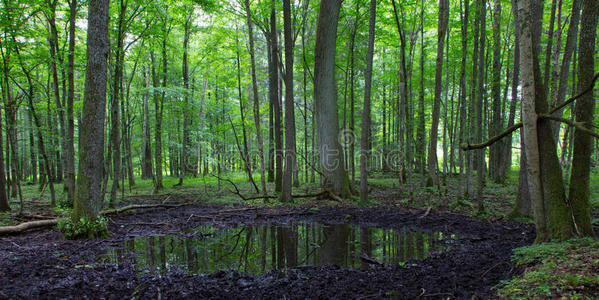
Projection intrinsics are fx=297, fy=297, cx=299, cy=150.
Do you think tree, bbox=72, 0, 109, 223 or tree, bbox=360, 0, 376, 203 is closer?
tree, bbox=72, 0, 109, 223

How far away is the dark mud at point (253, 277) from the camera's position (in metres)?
3.77

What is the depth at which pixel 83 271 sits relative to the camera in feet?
15.0

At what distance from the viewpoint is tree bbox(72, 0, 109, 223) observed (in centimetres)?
637

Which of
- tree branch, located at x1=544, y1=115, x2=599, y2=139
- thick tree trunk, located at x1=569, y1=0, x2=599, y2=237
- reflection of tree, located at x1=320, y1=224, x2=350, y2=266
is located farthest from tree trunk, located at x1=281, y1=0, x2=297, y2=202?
tree branch, located at x1=544, y1=115, x2=599, y2=139

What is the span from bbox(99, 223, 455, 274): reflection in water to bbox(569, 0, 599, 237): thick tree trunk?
223cm

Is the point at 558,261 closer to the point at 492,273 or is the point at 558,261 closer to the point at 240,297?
the point at 492,273

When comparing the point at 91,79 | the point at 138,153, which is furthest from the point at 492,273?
the point at 138,153

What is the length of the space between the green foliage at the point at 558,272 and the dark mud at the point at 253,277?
0.27 metres

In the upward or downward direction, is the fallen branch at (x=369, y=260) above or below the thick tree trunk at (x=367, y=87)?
below

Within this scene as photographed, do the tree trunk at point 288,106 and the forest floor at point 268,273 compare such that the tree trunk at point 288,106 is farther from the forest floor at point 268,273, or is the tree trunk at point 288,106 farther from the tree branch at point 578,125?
the tree branch at point 578,125

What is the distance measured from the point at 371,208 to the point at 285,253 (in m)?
5.18

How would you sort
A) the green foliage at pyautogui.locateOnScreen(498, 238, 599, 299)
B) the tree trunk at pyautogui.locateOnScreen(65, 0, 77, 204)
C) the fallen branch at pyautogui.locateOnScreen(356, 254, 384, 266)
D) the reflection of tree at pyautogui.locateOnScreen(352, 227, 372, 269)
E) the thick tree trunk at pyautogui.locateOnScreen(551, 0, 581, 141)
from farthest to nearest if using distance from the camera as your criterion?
the tree trunk at pyautogui.locateOnScreen(65, 0, 77, 204) < the thick tree trunk at pyautogui.locateOnScreen(551, 0, 581, 141) < the reflection of tree at pyautogui.locateOnScreen(352, 227, 372, 269) < the fallen branch at pyautogui.locateOnScreen(356, 254, 384, 266) < the green foliage at pyautogui.locateOnScreen(498, 238, 599, 299)

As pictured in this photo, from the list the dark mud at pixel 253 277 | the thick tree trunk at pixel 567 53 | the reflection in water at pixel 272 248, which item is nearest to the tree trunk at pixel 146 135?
the reflection in water at pixel 272 248

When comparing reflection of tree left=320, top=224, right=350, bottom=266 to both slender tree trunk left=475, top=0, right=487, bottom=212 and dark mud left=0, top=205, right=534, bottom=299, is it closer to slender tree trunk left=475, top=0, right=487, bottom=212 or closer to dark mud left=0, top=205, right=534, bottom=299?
dark mud left=0, top=205, right=534, bottom=299
